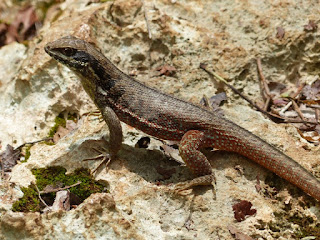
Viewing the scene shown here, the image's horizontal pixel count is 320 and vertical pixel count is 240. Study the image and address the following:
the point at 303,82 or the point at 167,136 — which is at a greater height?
the point at 167,136

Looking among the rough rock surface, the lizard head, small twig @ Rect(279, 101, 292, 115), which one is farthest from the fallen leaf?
the lizard head

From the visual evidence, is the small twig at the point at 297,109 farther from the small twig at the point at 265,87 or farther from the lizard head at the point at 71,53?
the lizard head at the point at 71,53

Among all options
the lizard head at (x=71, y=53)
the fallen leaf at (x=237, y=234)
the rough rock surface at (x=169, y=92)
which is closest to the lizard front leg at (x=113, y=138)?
the rough rock surface at (x=169, y=92)

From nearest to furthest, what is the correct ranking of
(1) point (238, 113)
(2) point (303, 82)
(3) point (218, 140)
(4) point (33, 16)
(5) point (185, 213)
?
(5) point (185, 213), (3) point (218, 140), (1) point (238, 113), (2) point (303, 82), (4) point (33, 16)

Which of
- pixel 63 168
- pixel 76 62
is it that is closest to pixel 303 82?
pixel 76 62

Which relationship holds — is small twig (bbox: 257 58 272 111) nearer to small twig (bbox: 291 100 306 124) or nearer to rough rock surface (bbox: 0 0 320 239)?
rough rock surface (bbox: 0 0 320 239)

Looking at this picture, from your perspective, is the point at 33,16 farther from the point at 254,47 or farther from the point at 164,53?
the point at 254,47
